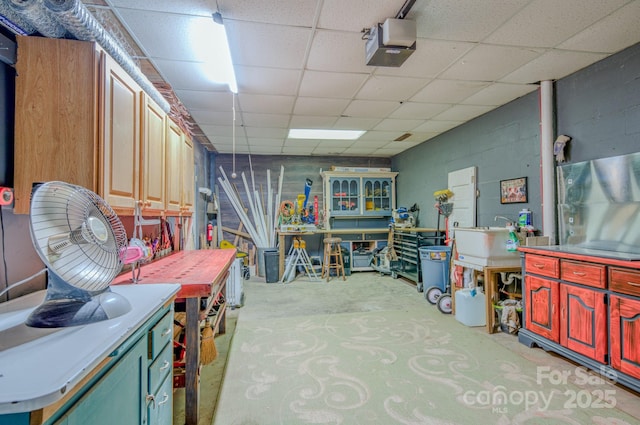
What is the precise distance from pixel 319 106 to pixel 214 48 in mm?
1473

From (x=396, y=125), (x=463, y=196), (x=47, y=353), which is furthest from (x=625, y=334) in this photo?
(x=396, y=125)

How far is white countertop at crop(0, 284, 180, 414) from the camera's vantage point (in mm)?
589

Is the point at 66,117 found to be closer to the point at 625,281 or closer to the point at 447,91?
the point at 447,91

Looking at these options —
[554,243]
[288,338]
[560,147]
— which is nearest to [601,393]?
[554,243]

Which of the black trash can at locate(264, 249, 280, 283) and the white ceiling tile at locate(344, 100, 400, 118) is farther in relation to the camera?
the black trash can at locate(264, 249, 280, 283)

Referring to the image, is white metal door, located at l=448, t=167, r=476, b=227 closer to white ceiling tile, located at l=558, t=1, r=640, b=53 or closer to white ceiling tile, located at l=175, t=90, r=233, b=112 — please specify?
white ceiling tile, located at l=558, t=1, r=640, b=53

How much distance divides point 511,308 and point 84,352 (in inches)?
130

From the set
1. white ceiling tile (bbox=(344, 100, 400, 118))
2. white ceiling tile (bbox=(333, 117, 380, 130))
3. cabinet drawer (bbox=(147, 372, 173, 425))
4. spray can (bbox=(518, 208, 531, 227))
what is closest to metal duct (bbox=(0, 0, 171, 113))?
cabinet drawer (bbox=(147, 372, 173, 425))

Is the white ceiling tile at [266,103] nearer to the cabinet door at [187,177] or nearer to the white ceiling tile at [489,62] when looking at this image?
the cabinet door at [187,177]

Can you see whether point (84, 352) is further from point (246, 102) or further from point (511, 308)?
point (511, 308)

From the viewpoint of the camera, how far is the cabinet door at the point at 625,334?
182cm

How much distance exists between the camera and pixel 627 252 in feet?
7.41

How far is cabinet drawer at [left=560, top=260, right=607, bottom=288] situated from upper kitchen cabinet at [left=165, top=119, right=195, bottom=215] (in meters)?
3.26

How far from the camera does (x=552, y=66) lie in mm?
2611
